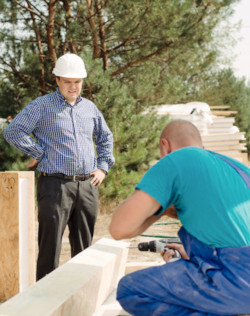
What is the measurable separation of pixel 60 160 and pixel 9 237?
0.90 meters

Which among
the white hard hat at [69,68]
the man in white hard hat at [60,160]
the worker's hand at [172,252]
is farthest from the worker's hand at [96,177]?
the worker's hand at [172,252]

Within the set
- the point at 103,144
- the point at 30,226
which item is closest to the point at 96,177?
the point at 103,144

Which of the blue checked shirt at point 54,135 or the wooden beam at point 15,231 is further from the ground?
the blue checked shirt at point 54,135

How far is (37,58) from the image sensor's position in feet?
25.5

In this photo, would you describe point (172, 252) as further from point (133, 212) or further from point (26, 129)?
point (26, 129)

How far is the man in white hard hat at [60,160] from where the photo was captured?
345 cm

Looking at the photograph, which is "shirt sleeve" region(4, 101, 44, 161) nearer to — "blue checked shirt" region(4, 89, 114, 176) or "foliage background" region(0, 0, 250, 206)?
"blue checked shirt" region(4, 89, 114, 176)

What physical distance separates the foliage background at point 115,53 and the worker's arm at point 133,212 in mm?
6014

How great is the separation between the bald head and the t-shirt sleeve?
239mm

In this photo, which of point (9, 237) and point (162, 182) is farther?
point (9, 237)

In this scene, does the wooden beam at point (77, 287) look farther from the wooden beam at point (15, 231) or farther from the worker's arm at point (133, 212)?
the wooden beam at point (15, 231)

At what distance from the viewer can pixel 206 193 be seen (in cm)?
175

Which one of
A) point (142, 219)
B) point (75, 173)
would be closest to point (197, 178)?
point (142, 219)

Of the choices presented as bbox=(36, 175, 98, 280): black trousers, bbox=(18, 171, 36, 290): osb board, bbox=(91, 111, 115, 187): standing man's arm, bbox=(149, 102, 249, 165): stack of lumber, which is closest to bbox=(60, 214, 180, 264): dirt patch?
bbox=(18, 171, 36, 290): osb board
